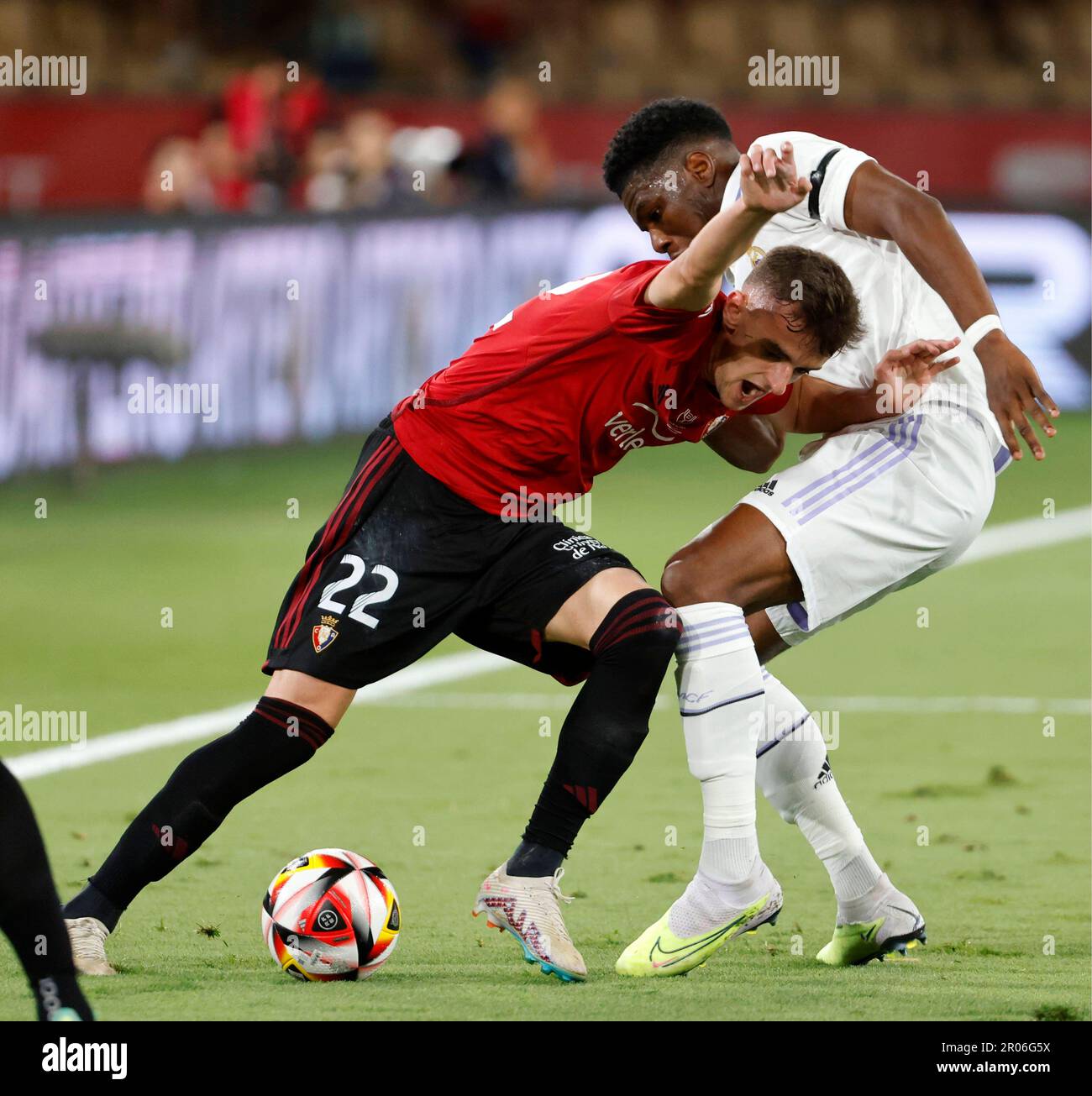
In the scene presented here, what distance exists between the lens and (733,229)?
437 centimetres

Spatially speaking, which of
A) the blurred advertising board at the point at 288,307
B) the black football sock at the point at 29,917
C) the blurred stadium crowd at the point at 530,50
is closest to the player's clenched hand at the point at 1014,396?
the black football sock at the point at 29,917

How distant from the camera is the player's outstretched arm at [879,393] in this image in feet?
16.7

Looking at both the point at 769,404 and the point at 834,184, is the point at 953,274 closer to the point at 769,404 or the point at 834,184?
the point at 834,184

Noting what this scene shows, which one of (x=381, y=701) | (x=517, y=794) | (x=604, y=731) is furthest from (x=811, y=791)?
(x=381, y=701)

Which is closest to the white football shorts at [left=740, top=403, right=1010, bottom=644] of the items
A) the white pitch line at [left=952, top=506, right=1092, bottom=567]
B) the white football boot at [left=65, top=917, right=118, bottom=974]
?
the white football boot at [left=65, top=917, right=118, bottom=974]

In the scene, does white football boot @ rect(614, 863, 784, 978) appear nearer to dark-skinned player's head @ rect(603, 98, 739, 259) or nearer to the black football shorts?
the black football shorts

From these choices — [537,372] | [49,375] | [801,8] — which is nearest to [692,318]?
[537,372]

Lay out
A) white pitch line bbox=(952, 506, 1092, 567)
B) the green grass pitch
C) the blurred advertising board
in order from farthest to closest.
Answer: the blurred advertising board, white pitch line bbox=(952, 506, 1092, 567), the green grass pitch

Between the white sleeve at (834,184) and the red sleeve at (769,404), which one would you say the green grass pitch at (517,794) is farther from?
the white sleeve at (834,184)

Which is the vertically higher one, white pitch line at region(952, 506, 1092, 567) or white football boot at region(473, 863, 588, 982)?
white pitch line at region(952, 506, 1092, 567)

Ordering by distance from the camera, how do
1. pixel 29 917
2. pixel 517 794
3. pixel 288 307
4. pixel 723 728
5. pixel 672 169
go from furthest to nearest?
pixel 288 307, pixel 517 794, pixel 672 169, pixel 723 728, pixel 29 917

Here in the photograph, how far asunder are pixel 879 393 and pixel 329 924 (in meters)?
1.98

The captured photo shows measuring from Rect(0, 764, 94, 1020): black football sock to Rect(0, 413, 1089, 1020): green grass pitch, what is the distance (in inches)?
17.1

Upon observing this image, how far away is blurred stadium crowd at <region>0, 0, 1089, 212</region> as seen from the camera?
19844 millimetres
